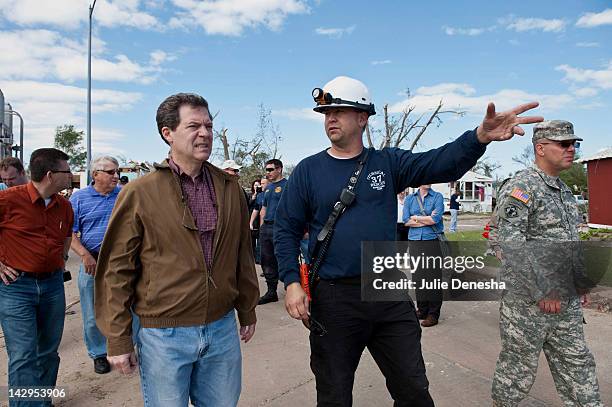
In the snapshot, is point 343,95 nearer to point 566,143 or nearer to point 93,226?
point 566,143

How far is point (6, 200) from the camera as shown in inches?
130

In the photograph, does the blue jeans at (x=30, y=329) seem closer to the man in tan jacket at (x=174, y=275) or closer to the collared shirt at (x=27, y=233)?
the collared shirt at (x=27, y=233)

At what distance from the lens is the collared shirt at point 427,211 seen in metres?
5.51

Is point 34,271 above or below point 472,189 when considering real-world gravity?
below

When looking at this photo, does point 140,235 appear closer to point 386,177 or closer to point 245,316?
point 245,316

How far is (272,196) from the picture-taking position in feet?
21.9

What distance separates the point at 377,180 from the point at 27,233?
2.47 m

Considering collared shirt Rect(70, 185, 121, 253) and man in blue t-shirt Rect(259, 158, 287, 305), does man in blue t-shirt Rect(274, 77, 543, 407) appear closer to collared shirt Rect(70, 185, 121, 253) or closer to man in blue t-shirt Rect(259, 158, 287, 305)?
collared shirt Rect(70, 185, 121, 253)

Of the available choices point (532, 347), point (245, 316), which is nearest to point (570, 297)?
point (532, 347)

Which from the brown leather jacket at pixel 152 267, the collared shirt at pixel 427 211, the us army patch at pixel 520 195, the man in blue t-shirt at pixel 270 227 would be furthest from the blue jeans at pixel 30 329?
the collared shirt at pixel 427 211

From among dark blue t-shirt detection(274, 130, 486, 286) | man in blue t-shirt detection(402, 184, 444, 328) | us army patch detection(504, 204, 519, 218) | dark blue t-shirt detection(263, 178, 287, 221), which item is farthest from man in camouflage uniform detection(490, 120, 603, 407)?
dark blue t-shirt detection(263, 178, 287, 221)

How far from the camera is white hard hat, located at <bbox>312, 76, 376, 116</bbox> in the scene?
103 inches

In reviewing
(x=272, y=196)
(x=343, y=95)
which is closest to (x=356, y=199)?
(x=343, y=95)

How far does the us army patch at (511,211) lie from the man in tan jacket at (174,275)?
174cm
